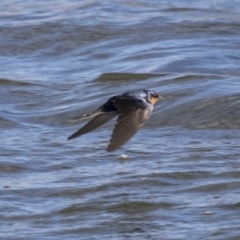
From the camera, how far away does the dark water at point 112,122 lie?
17.1ft

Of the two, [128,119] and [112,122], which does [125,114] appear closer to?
[128,119]

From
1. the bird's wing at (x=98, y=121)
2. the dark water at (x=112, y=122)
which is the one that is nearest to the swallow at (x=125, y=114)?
the bird's wing at (x=98, y=121)

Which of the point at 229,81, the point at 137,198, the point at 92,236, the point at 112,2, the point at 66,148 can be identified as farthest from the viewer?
the point at 112,2

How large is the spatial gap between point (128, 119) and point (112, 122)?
2.10 metres

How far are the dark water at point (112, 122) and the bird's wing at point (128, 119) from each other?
455 mm

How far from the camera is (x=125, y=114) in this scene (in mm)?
5188

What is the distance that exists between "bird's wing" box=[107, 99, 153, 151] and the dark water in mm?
455

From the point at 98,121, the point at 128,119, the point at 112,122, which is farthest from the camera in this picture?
the point at 112,122

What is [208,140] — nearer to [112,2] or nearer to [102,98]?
[102,98]

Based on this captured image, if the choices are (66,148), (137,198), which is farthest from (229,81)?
(137,198)

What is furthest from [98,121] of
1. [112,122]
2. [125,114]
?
[112,122]

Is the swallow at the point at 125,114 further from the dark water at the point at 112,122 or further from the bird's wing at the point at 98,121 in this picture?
the dark water at the point at 112,122

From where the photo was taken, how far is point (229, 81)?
8008 mm

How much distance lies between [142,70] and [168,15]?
96.4 inches
